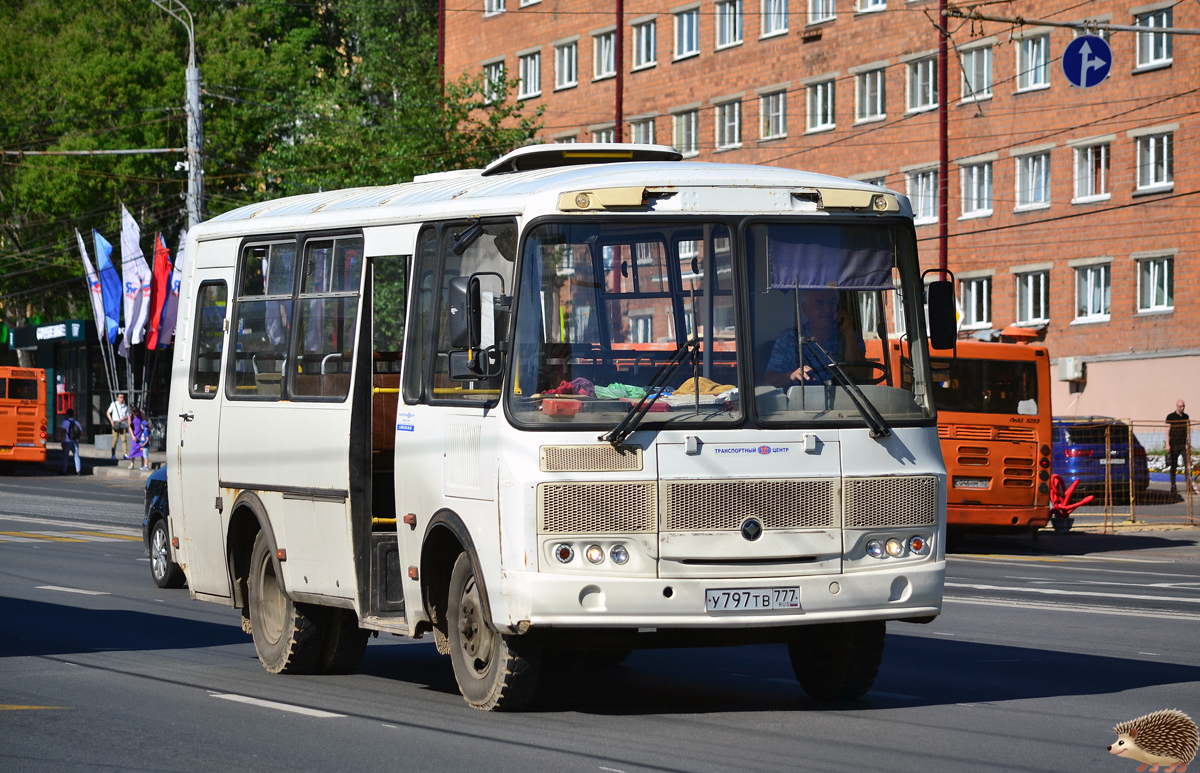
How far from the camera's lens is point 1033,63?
48.8 meters

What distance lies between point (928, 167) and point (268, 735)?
44657mm

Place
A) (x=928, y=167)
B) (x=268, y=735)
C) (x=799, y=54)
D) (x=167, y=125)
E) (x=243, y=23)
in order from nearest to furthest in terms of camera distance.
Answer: (x=268, y=735)
(x=928, y=167)
(x=799, y=54)
(x=167, y=125)
(x=243, y=23)

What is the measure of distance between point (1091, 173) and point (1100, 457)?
19.3 meters

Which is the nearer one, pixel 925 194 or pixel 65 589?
pixel 65 589

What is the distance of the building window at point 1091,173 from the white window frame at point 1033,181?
1003 mm

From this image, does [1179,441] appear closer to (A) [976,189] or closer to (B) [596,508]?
(A) [976,189]

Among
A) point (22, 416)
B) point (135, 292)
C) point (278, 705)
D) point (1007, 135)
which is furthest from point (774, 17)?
point (278, 705)

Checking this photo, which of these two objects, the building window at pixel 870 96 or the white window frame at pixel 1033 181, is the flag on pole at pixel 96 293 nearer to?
the building window at pixel 870 96

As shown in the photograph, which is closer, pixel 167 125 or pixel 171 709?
pixel 171 709

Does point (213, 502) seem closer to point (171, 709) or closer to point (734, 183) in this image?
point (171, 709)

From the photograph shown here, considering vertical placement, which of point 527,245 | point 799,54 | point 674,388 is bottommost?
point 674,388

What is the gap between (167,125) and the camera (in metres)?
60.2

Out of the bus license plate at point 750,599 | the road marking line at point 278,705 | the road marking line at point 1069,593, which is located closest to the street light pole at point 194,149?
the road marking line at point 1069,593

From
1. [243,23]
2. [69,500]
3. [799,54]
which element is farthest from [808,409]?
[243,23]
